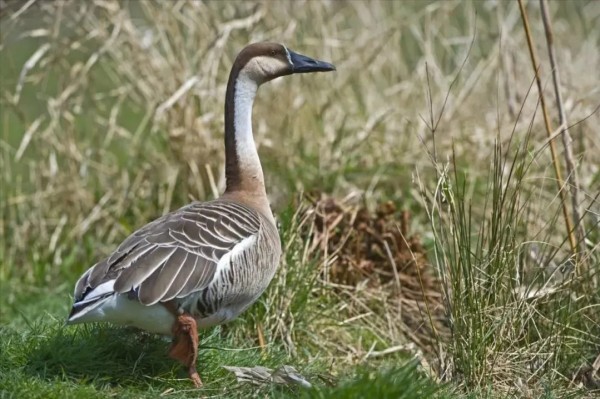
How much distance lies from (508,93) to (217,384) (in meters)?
3.91

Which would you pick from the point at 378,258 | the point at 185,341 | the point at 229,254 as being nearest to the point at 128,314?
the point at 185,341

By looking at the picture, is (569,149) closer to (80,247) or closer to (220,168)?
(220,168)

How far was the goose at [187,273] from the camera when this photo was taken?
4.59m

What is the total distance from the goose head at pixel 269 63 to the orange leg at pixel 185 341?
64.2 inches

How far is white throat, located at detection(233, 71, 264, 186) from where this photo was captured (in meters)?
5.74

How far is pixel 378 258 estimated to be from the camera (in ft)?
22.5

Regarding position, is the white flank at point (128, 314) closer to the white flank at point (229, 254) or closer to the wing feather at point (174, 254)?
the wing feather at point (174, 254)

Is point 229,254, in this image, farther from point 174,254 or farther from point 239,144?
point 239,144

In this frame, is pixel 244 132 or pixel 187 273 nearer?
pixel 187 273

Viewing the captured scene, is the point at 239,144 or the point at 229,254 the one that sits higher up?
the point at 239,144

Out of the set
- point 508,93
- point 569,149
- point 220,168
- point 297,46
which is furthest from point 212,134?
point 569,149

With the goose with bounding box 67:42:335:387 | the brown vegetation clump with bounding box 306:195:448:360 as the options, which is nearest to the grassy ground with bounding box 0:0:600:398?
the brown vegetation clump with bounding box 306:195:448:360

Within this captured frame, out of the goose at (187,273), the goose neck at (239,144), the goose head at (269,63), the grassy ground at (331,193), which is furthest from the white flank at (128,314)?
the goose head at (269,63)

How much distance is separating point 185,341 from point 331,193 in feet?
11.4
